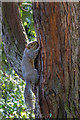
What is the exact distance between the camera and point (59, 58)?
2.06m

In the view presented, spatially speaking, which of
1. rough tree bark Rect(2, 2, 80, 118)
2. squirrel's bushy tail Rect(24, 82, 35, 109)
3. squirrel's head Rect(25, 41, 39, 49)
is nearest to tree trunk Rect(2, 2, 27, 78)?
squirrel's head Rect(25, 41, 39, 49)

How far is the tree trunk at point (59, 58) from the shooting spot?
199 cm

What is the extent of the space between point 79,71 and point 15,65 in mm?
934

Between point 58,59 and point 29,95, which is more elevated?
point 58,59

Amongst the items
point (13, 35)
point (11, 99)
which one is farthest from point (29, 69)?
point (11, 99)

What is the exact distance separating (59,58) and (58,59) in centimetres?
1

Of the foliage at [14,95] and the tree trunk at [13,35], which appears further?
the foliage at [14,95]

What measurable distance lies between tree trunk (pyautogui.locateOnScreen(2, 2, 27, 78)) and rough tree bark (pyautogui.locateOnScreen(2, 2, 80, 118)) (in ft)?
2.10

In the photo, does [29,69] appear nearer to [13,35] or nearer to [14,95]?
[13,35]

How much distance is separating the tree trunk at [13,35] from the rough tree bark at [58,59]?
641mm

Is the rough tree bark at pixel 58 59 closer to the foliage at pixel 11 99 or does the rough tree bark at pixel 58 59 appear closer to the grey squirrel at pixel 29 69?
the grey squirrel at pixel 29 69

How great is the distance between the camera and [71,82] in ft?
6.93

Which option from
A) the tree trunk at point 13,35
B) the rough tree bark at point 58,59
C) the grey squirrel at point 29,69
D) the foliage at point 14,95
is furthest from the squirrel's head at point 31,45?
the foliage at point 14,95

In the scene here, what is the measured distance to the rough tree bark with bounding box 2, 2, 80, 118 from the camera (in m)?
1.99
